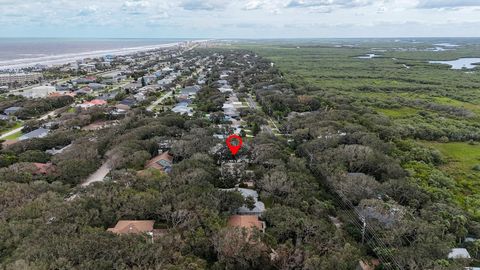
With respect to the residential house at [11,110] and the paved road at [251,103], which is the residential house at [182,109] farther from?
the residential house at [11,110]

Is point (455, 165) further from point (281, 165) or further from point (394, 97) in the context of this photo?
Result: point (394, 97)

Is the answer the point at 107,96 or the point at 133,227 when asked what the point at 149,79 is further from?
the point at 133,227

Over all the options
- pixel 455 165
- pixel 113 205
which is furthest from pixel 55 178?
pixel 455 165

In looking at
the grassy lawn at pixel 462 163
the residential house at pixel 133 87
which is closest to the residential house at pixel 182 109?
the residential house at pixel 133 87

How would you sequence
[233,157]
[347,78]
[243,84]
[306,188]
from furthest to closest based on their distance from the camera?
[347,78] < [243,84] < [233,157] < [306,188]

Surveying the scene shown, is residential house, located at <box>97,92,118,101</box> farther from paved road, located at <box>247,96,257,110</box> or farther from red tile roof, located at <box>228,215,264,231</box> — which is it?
red tile roof, located at <box>228,215,264,231</box>

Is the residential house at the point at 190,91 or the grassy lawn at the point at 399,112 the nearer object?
the grassy lawn at the point at 399,112

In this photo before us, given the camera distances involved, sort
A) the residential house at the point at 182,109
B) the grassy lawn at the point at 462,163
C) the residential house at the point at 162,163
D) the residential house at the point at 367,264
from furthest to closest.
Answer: the residential house at the point at 182,109
the grassy lawn at the point at 462,163
the residential house at the point at 162,163
the residential house at the point at 367,264

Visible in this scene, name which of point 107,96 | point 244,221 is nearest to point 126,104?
point 107,96

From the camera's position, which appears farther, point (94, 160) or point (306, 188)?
point (94, 160)
